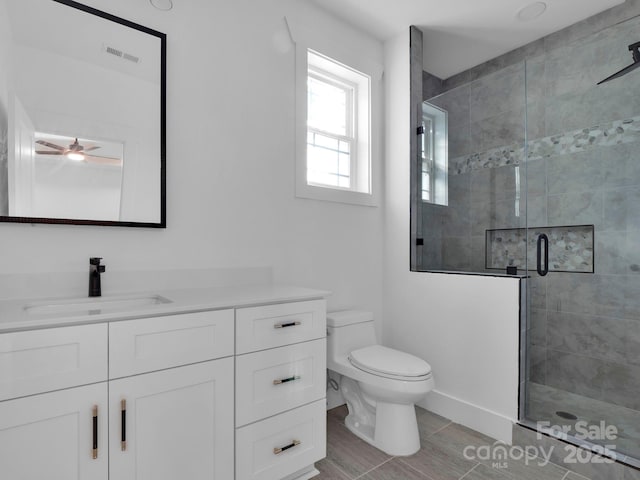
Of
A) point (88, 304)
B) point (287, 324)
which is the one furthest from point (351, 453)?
point (88, 304)

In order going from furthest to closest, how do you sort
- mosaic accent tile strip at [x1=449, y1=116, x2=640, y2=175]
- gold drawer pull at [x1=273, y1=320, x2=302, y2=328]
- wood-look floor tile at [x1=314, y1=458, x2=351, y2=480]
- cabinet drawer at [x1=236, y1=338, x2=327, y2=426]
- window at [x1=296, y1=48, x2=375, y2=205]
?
window at [x1=296, y1=48, x2=375, y2=205] → mosaic accent tile strip at [x1=449, y1=116, x2=640, y2=175] → wood-look floor tile at [x1=314, y1=458, x2=351, y2=480] → gold drawer pull at [x1=273, y1=320, x2=302, y2=328] → cabinet drawer at [x1=236, y1=338, x2=327, y2=426]

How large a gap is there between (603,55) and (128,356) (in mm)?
3170

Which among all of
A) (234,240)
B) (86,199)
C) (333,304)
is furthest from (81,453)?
(333,304)

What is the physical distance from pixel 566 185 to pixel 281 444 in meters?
2.56

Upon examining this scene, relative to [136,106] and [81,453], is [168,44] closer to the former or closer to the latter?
[136,106]

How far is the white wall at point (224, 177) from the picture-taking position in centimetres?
158

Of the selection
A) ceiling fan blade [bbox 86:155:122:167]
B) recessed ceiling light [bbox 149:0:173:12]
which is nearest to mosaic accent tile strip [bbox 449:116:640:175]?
recessed ceiling light [bbox 149:0:173:12]

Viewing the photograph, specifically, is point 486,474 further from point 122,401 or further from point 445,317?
point 122,401

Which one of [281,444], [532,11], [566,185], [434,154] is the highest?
[532,11]

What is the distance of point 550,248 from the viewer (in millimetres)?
2619

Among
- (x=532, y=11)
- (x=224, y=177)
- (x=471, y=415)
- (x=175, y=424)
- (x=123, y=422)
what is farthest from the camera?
(x=532, y=11)

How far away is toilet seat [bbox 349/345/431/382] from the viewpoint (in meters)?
1.78

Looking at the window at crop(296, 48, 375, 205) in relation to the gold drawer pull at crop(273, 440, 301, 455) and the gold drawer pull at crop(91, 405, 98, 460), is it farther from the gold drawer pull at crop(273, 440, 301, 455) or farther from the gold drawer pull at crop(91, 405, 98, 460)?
the gold drawer pull at crop(91, 405, 98, 460)

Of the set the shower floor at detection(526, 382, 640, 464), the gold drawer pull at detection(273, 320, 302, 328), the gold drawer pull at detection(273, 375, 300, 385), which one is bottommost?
the shower floor at detection(526, 382, 640, 464)
